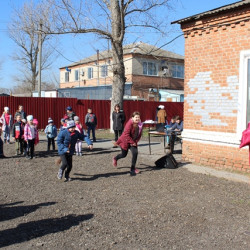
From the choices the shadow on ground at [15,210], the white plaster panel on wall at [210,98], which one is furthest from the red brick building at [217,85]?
the shadow on ground at [15,210]

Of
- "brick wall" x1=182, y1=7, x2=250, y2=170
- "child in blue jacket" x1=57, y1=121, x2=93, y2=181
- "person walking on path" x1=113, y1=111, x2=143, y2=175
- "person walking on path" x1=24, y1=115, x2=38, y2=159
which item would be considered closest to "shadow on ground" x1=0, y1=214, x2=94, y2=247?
"child in blue jacket" x1=57, y1=121, x2=93, y2=181

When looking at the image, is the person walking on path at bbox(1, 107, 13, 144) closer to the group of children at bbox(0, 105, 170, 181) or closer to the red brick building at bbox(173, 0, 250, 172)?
the group of children at bbox(0, 105, 170, 181)

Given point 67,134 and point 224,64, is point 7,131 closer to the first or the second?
point 67,134

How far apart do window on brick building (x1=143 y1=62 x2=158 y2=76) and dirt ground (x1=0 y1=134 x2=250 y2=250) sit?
31372mm

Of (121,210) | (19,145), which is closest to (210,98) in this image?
(121,210)

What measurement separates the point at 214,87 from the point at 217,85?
105 millimetres

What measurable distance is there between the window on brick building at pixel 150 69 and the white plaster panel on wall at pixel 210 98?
30325 mm

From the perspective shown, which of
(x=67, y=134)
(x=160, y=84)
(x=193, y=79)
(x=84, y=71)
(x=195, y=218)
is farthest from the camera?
(x=84, y=71)

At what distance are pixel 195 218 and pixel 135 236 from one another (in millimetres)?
1163

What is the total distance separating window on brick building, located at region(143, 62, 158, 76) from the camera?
38938 millimetres

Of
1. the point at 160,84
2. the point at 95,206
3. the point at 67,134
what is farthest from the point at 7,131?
the point at 160,84

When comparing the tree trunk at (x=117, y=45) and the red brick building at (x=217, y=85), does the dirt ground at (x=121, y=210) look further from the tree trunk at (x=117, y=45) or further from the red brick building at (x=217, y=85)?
the tree trunk at (x=117, y=45)

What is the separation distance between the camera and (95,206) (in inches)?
216

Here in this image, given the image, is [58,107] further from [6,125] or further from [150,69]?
[150,69]
